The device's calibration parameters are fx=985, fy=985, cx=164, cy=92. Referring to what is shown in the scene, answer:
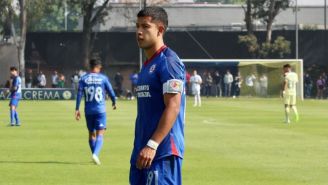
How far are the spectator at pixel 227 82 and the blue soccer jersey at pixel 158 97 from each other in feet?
195

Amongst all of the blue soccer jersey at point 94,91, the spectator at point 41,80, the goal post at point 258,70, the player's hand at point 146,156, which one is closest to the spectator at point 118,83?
the goal post at point 258,70

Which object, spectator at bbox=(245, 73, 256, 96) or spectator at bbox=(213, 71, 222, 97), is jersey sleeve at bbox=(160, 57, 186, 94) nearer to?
spectator at bbox=(245, 73, 256, 96)

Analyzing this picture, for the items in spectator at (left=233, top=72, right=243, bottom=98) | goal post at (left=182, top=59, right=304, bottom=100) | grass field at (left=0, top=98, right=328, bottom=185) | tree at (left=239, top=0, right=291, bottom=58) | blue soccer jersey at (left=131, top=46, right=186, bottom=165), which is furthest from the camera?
tree at (left=239, top=0, right=291, bottom=58)

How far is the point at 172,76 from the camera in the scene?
846 centimetres

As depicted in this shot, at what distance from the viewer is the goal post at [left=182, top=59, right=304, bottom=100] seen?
6606cm

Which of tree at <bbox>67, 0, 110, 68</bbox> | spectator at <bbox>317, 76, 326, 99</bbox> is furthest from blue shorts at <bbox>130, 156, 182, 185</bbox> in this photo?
tree at <bbox>67, 0, 110, 68</bbox>

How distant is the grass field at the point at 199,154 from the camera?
54.7 feet

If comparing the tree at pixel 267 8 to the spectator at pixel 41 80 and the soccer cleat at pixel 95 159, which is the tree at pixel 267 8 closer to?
the spectator at pixel 41 80

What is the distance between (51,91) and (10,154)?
43.8 m

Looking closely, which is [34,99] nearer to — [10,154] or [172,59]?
Result: [10,154]

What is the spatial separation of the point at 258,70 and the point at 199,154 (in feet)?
154

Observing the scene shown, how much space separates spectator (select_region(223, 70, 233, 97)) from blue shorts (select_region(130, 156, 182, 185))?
5944 cm

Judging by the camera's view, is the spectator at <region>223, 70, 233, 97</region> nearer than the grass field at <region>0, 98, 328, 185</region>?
No

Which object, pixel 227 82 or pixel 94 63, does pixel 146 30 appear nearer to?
pixel 94 63
